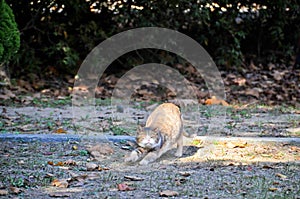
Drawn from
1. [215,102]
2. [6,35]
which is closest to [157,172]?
[6,35]

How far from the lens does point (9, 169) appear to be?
4.44m

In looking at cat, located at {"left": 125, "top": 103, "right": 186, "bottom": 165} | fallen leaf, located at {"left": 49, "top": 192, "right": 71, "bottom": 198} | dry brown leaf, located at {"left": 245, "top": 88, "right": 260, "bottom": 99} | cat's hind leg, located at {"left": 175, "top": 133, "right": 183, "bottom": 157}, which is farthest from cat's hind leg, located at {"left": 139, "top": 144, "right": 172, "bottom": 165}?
dry brown leaf, located at {"left": 245, "top": 88, "right": 260, "bottom": 99}

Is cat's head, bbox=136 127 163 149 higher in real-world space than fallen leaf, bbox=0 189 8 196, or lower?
higher

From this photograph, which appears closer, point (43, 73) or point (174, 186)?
point (174, 186)

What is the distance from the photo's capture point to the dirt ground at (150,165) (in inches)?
154

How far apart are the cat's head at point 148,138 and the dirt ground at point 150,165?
0.54 ft

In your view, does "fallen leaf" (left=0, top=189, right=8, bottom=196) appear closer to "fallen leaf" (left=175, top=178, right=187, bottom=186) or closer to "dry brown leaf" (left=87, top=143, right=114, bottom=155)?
"fallen leaf" (left=175, top=178, right=187, bottom=186)

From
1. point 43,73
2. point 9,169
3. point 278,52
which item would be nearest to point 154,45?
point 43,73

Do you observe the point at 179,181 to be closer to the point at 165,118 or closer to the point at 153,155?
the point at 153,155

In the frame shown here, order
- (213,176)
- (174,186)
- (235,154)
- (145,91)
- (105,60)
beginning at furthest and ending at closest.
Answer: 1. (105,60)
2. (145,91)
3. (235,154)
4. (213,176)
5. (174,186)

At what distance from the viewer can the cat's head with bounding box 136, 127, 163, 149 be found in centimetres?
486

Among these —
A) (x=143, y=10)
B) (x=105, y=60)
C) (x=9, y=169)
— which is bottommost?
(x=9, y=169)

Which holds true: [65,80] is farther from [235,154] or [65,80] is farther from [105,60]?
[235,154]

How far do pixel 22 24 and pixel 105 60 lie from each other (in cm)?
159
